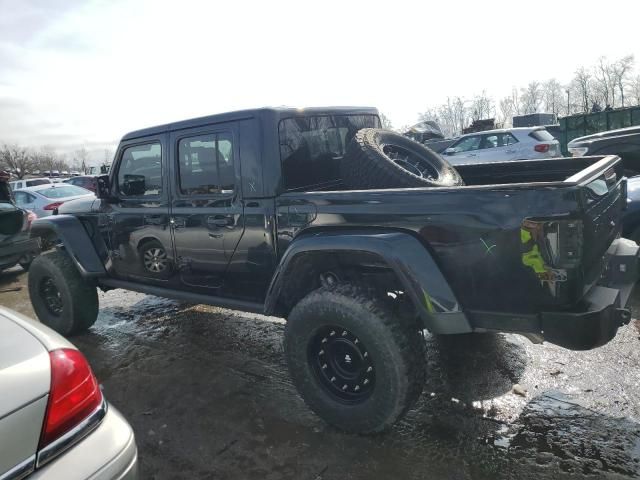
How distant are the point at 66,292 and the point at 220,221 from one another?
2.20 m

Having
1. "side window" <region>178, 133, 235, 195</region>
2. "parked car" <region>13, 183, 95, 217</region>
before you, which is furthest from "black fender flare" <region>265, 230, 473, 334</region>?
"parked car" <region>13, 183, 95, 217</region>

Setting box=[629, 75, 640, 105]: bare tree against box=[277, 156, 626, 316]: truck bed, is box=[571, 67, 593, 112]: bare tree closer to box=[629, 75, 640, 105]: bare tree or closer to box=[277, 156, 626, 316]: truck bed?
box=[629, 75, 640, 105]: bare tree

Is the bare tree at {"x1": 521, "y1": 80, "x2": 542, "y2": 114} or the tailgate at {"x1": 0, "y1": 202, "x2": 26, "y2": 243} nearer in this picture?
the tailgate at {"x1": 0, "y1": 202, "x2": 26, "y2": 243}

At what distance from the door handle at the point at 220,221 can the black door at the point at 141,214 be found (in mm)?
536

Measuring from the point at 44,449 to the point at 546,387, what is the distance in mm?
2984

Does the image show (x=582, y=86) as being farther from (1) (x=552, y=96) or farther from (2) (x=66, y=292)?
(2) (x=66, y=292)

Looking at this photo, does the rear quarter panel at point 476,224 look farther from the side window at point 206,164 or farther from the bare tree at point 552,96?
the bare tree at point 552,96

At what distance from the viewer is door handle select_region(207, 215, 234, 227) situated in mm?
3352

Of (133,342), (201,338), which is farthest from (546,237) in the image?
(133,342)

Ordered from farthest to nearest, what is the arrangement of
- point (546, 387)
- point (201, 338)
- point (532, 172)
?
point (201, 338), point (532, 172), point (546, 387)

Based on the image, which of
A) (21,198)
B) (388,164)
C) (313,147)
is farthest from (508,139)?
(21,198)

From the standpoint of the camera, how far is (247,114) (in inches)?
127

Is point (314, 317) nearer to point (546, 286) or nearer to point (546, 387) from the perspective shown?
point (546, 286)

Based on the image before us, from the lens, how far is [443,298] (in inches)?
94.7
